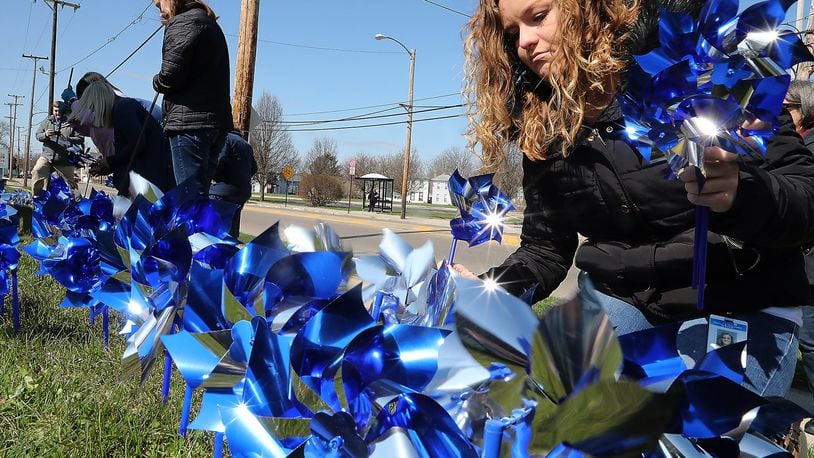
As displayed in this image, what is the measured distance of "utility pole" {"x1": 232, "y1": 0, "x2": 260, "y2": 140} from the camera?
19.0ft

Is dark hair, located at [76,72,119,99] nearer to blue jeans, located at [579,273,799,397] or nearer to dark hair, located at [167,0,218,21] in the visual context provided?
dark hair, located at [167,0,218,21]

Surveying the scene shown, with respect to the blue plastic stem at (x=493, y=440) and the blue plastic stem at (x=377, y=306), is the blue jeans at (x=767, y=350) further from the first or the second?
the blue plastic stem at (x=493, y=440)

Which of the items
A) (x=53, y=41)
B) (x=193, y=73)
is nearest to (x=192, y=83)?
(x=193, y=73)

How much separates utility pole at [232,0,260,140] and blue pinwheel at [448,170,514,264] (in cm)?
454

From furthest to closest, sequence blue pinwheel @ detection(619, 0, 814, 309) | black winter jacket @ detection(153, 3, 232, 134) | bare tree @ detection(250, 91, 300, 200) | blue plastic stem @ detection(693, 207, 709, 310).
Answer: bare tree @ detection(250, 91, 300, 200)
black winter jacket @ detection(153, 3, 232, 134)
blue plastic stem @ detection(693, 207, 709, 310)
blue pinwheel @ detection(619, 0, 814, 309)

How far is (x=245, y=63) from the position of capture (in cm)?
579

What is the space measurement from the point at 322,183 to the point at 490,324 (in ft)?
110

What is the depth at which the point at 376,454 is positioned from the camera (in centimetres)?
61

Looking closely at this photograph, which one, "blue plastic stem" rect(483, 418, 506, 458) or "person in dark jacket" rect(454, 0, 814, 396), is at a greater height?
"person in dark jacket" rect(454, 0, 814, 396)

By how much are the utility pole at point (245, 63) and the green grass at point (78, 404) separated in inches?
134

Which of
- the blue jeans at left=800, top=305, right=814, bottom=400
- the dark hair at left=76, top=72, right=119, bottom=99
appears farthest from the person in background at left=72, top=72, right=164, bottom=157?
the blue jeans at left=800, top=305, right=814, bottom=400

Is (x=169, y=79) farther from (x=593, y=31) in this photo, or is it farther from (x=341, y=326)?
(x=341, y=326)

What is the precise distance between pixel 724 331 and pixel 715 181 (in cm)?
54

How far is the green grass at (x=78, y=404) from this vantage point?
5.62 feet
